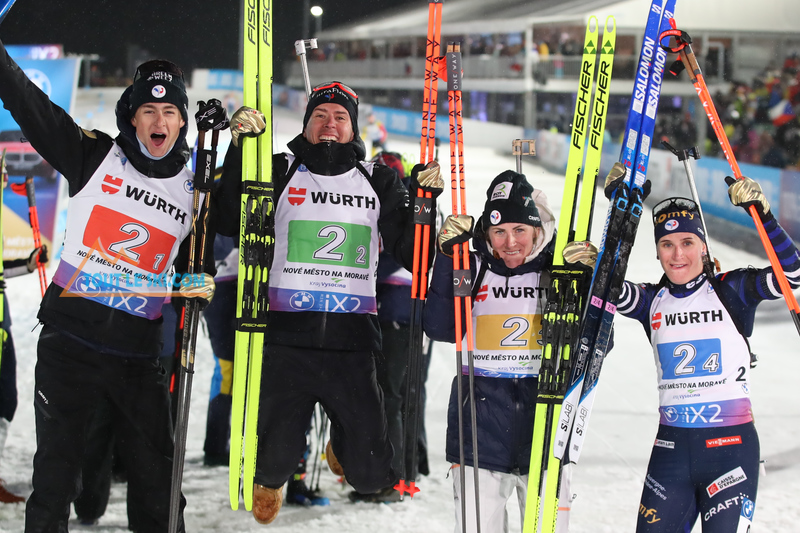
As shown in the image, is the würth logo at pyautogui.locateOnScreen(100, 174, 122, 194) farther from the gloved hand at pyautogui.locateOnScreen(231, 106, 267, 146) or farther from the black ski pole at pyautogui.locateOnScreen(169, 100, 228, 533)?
the gloved hand at pyautogui.locateOnScreen(231, 106, 267, 146)

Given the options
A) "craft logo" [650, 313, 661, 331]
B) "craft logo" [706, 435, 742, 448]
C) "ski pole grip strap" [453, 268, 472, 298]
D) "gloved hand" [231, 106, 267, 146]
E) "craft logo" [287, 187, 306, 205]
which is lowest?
"craft logo" [706, 435, 742, 448]

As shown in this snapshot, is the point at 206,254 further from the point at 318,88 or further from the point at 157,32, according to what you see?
the point at 157,32

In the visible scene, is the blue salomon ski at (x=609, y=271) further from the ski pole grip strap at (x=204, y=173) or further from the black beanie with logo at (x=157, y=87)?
the black beanie with logo at (x=157, y=87)

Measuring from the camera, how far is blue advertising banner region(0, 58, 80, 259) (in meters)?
6.71

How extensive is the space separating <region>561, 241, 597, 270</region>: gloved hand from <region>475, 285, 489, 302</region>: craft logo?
0.31m

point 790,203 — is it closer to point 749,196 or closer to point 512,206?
point 749,196

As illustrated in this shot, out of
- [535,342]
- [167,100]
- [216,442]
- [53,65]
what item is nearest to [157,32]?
[53,65]

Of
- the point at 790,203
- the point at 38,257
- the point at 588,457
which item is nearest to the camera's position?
the point at 38,257

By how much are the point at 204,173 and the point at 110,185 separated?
0.32 meters

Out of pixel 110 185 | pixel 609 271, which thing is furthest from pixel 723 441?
pixel 110 185

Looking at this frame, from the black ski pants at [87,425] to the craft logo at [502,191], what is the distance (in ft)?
4.39

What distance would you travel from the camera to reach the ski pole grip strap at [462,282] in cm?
251

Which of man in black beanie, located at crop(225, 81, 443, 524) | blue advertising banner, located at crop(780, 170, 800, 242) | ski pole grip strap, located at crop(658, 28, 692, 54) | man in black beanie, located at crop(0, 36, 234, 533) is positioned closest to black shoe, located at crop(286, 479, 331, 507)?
man in black beanie, located at crop(225, 81, 443, 524)

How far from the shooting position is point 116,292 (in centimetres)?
261
